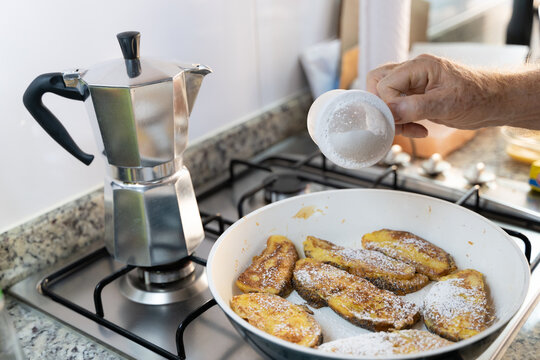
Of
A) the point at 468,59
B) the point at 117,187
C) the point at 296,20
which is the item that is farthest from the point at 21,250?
the point at 468,59

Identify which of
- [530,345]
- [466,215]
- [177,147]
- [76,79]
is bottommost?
[530,345]

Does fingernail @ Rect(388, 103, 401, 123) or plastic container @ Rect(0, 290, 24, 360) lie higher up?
fingernail @ Rect(388, 103, 401, 123)

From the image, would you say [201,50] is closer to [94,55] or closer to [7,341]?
[94,55]

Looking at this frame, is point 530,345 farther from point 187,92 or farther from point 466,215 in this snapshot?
point 187,92

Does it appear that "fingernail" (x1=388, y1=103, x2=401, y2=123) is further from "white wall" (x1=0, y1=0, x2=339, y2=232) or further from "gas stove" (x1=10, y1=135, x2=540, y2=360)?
"white wall" (x1=0, y1=0, x2=339, y2=232)

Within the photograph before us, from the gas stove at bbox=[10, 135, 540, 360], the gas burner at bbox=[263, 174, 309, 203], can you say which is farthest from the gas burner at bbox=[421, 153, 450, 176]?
the gas burner at bbox=[263, 174, 309, 203]

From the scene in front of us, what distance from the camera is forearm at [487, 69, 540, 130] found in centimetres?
70

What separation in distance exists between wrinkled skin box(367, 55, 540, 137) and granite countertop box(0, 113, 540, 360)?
26cm

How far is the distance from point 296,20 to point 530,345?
0.82 meters

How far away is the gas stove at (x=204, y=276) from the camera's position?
651mm

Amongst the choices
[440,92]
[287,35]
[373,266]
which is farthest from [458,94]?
[287,35]

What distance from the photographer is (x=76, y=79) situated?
649 mm

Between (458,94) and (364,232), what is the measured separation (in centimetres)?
24

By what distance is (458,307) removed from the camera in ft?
2.02
